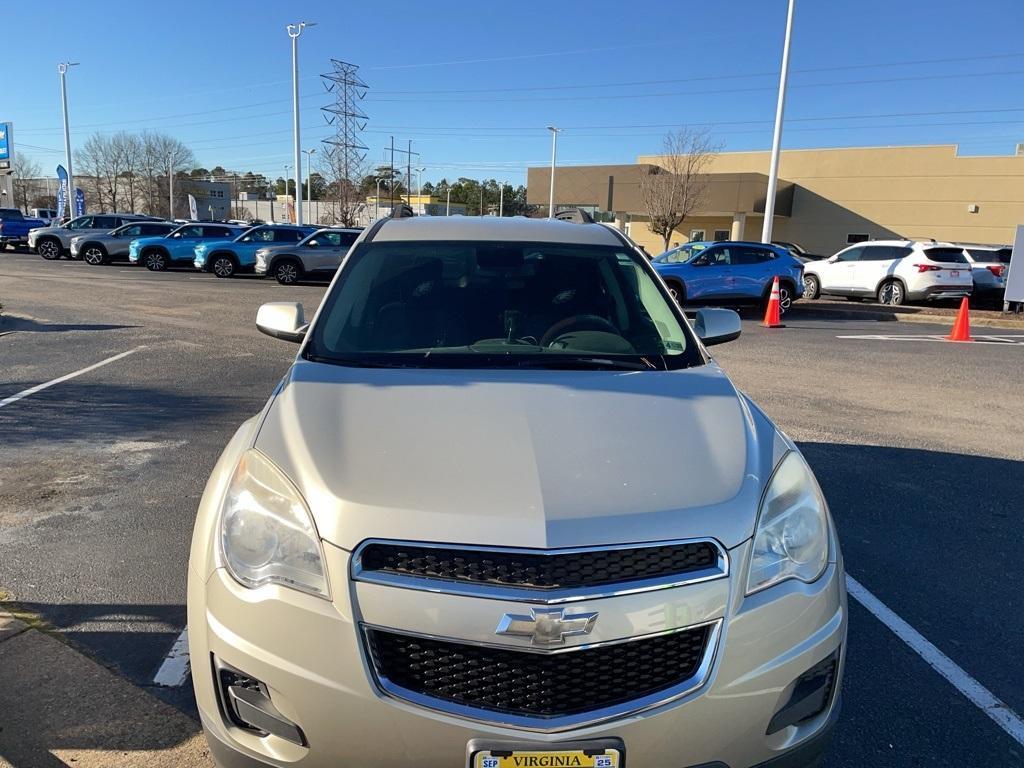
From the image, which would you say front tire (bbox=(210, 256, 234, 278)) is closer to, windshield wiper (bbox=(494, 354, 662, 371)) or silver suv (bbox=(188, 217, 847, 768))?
windshield wiper (bbox=(494, 354, 662, 371))

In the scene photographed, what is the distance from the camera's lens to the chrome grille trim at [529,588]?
1.83m

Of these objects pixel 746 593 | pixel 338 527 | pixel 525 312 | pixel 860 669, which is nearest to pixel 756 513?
pixel 746 593

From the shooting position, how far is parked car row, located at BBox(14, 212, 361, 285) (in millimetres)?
23172

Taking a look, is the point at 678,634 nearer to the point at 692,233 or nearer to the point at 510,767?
the point at 510,767

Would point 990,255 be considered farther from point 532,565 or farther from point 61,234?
point 61,234

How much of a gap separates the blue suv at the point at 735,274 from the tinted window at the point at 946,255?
4.16 metres

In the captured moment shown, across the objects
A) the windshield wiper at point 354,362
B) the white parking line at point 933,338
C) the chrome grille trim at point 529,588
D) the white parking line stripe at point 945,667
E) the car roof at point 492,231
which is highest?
the car roof at point 492,231

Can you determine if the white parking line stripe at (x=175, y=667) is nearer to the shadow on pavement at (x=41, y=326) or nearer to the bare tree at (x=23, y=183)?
the shadow on pavement at (x=41, y=326)

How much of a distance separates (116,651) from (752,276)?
16.2 metres

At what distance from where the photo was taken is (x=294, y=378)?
9.29 feet

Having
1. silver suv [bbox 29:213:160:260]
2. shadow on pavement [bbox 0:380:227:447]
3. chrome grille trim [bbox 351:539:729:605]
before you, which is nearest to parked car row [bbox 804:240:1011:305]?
shadow on pavement [bbox 0:380:227:447]

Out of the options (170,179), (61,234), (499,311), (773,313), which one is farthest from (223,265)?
(170,179)

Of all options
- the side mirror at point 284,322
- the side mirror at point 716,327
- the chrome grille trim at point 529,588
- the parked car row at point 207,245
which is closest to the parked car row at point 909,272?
the parked car row at point 207,245

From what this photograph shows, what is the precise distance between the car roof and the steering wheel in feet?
1.61
